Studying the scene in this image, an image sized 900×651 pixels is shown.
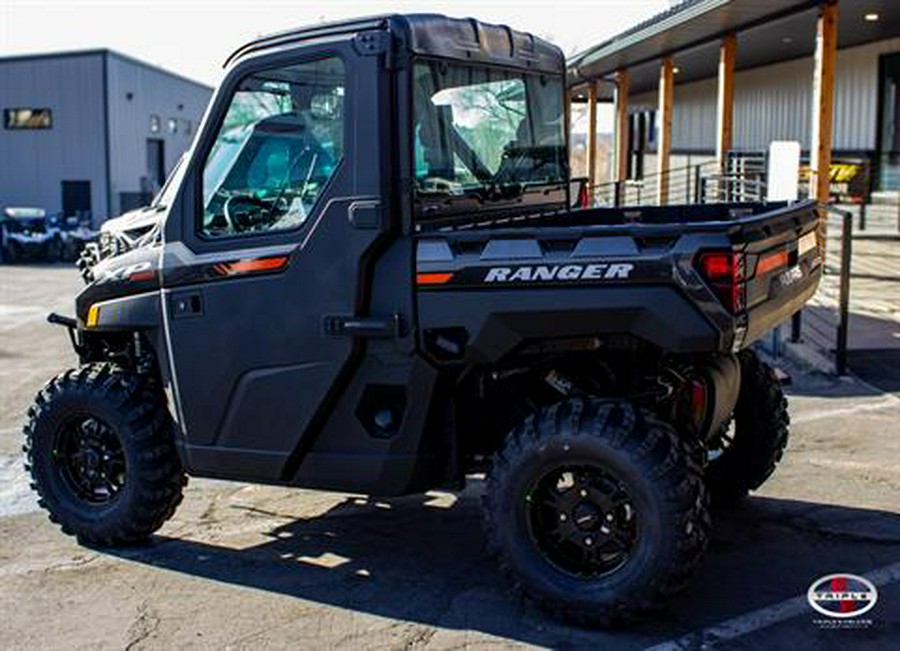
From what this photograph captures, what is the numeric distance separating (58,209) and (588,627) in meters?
35.5

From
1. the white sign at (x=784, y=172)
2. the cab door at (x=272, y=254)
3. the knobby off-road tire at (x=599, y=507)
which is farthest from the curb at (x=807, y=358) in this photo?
the cab door at (x=272, y=254)

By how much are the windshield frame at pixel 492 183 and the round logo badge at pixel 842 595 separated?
2312mm

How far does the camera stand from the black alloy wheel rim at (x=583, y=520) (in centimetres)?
456

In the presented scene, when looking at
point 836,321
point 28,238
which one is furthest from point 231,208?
point 28,238

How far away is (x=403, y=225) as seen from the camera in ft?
15.7

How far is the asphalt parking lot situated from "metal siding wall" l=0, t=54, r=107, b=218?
3171 cm

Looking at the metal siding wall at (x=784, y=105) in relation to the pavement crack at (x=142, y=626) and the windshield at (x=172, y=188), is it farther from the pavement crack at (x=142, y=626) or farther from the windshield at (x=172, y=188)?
the pavement crack at (x=142, y=626)

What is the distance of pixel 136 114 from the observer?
4016 centimetres

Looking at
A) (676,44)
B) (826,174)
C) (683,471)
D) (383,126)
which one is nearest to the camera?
(683,471)

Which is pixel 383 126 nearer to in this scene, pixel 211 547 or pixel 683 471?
pixel 683 471

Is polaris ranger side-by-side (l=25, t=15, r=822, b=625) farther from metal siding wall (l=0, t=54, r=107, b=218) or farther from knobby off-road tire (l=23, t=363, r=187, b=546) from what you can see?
metal siding wall (l=0, t=54, r=107, b=218)

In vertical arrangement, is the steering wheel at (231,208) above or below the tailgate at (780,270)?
above

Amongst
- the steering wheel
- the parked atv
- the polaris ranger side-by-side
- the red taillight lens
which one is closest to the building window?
the parked atv

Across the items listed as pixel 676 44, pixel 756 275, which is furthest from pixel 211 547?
pixel 676 44
